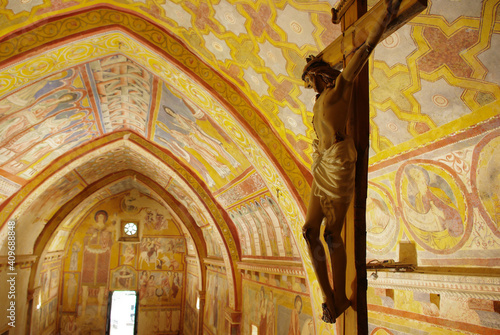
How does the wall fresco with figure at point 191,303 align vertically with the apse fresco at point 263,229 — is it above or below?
below

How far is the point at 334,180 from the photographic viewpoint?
1939mm

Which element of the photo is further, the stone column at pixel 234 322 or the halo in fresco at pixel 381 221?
the stone column at pixel 234 322

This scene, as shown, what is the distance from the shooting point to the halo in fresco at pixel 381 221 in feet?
13.9

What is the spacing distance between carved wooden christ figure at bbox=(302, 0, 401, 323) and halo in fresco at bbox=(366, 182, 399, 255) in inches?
98.1

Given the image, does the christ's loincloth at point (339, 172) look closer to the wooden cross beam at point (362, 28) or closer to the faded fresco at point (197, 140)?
the wooden cross beam at point (362, 28)

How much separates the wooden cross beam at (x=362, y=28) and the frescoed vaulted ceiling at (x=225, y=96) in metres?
1.20

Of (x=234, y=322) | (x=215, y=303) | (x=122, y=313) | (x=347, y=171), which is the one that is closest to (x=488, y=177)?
(x=347, y=171)

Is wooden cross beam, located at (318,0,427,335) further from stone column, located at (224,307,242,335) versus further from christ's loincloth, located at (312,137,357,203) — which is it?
stone column, located at (224,307,242,335)

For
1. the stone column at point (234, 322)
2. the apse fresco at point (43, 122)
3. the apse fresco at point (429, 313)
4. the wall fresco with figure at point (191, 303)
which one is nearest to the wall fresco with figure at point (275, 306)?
the stone column at point (234, 322)

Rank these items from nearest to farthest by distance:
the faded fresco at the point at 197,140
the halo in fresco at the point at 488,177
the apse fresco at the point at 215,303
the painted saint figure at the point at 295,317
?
the halo in fresco at the point at 488,177 → the painted saint figure at the point at 295,317 → the faded fresco at the point at 197,140 → the apse fresco at the point at 215,303

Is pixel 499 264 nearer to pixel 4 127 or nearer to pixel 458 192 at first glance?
pixel 458 192

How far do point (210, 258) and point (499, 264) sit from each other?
11813 millimetres

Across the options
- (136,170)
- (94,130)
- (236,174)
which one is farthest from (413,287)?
(136,170)

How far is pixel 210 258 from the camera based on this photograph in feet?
45.9
